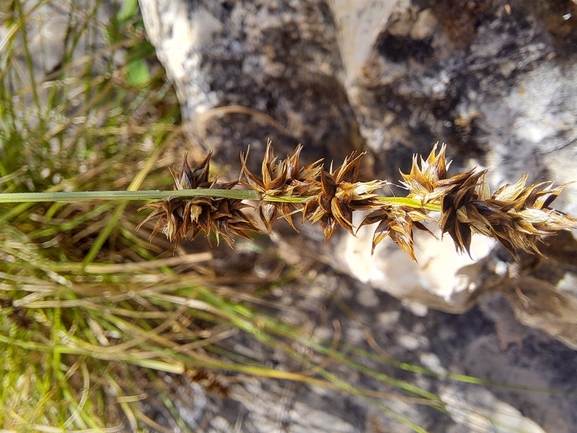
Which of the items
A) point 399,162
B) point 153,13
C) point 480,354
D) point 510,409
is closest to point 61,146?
point 153,13

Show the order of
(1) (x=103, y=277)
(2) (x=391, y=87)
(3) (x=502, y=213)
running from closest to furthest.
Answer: (3) (x=502, y=213)
(2) (x=391, y=87)
(1) (x=103, y=277)

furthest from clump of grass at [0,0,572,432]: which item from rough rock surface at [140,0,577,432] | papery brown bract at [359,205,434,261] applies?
papery brown bract at [359,205,434,261]

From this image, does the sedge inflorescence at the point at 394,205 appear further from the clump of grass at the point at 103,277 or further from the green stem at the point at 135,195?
the clump of grass at the point at 103,277

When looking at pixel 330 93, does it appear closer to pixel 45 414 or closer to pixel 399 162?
pixel 399 162

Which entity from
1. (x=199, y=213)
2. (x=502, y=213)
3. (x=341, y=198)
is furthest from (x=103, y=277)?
(x=502, y=213)

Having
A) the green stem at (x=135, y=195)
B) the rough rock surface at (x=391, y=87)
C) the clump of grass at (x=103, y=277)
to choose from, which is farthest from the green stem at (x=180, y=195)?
the clump of grass at (x=103, y=277)

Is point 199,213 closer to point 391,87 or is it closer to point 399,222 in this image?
point 399,222

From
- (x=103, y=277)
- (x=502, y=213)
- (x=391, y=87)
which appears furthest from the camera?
(x=103, y=277)
